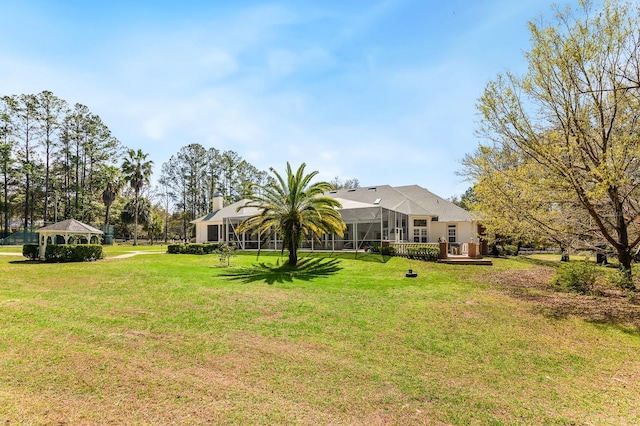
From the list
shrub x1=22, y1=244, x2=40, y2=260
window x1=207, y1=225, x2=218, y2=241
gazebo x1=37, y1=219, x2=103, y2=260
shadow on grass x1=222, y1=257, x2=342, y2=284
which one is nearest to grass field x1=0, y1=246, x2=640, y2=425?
shadow on grass x1=222, y1=257, x2=342, y2=284

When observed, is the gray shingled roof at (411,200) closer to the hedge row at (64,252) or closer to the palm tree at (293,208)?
the palm tree at (293,208)

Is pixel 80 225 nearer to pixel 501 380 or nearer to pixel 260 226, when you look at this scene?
pixel 260 226

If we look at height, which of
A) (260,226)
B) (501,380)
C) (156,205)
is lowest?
(501,380)

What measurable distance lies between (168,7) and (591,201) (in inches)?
570

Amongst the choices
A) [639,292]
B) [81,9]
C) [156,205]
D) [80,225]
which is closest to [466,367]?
[639,292]

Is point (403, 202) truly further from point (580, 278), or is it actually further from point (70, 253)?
point (70, 253)

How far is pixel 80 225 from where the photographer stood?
2284cm

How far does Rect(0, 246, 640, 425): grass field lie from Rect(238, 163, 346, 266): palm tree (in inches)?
220

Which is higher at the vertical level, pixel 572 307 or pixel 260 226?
pixel 260 226

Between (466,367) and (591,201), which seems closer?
(466,367)

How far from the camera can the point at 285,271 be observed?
17078mm

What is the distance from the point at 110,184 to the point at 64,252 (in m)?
27.1

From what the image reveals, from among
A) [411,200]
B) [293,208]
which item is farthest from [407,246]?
[411,200]

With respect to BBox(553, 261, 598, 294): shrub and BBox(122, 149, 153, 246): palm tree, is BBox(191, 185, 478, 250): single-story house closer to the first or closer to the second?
BBox(553, 261, 598, 294): shrub
